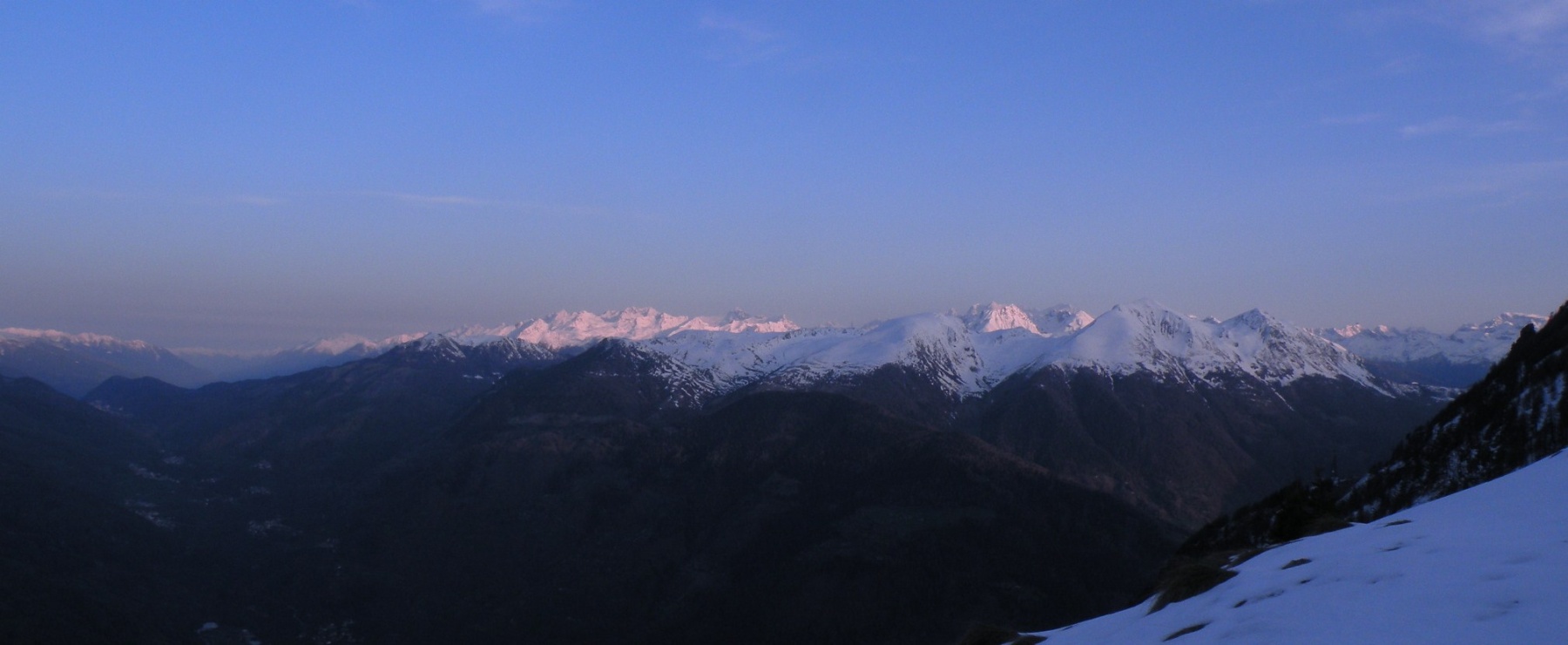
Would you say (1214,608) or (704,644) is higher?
(1214,608)

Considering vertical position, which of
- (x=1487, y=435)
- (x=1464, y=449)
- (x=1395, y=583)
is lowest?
(x=1464, y=449)

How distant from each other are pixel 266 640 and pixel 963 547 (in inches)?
5491

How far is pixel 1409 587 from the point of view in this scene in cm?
1875

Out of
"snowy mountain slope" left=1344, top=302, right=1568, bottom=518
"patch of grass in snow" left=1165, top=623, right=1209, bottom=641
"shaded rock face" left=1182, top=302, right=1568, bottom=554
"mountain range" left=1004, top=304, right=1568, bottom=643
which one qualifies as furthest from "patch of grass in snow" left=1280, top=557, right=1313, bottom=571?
"snowy mountain slope" left=1344, top=302, right=1568, bottom=518

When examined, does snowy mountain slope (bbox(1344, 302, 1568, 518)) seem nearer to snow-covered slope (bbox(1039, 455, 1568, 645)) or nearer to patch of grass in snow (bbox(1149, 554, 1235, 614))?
snow-covered slope (bbox(1039, 455, 1568, 645))

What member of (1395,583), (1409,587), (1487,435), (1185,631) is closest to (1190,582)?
(1185,631)

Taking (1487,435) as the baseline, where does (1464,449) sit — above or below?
below

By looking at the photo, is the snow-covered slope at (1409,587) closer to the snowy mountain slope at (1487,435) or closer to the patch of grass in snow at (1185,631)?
the patch of grass in snow at (1185,631)

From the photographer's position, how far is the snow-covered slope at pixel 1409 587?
16.4 meters

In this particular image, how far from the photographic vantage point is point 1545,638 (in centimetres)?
1481

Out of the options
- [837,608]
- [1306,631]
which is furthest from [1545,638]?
[837,608]

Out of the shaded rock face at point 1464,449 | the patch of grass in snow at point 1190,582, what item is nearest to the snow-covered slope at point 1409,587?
the patch of grass in snow at point 1190,582

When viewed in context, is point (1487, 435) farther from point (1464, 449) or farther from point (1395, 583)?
point (1395, 583)

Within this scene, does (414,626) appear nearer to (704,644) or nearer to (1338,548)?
(704,644)
